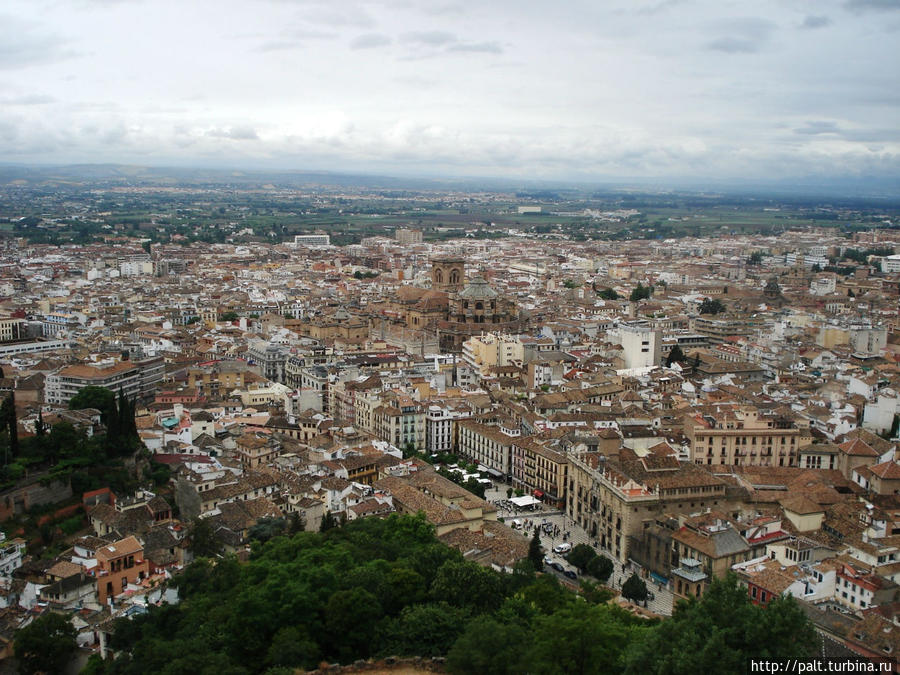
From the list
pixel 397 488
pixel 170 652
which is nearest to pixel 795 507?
pixel 397 488

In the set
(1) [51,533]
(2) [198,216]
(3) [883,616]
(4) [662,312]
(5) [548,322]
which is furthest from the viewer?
(2) [198,216]

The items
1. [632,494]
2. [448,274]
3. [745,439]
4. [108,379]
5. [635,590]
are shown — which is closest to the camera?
[635,590]

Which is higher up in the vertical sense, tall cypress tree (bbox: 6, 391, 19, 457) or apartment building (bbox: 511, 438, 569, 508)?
tall cypress tree (bbox: 6, 391, 19, 457)

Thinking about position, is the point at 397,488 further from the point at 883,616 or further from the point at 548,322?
the point at 548,322

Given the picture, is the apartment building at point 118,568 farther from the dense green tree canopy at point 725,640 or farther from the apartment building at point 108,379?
the dense green tree canopy at point 725,640

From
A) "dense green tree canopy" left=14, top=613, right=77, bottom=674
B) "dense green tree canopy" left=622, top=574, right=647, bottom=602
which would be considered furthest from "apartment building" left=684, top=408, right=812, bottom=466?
"dense green tree canopy" left=14, top=613, right=77, bottom=674

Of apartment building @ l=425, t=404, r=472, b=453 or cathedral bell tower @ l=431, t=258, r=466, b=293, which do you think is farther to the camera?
cathedral bell tower @ l=431, t=258, r=466, b=293

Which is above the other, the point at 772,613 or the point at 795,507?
the point at 772,613

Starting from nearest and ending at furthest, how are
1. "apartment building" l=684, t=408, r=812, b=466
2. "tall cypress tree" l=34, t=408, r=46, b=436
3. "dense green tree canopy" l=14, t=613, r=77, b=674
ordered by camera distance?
"dense green tree canopy" l=14, t=613, r=77, b=674
"tall cypress tree" l=34, t=408, r=46, b=436
"apartment building" l=684, t=408, r=812, b=466

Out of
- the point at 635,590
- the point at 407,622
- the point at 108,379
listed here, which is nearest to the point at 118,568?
the point at 407,622

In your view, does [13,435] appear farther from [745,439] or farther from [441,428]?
[745,439]

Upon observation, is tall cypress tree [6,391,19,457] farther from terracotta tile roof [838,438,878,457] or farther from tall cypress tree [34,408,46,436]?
terracotta tile roof [838,438,878,457]
